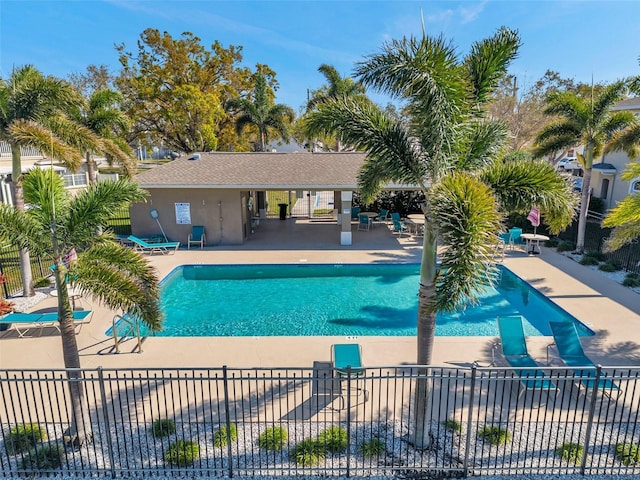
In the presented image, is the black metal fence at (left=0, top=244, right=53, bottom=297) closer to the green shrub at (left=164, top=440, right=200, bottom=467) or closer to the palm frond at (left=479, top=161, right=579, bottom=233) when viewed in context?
the green shrub at (left=164, top=440, right=200, bottom=467)

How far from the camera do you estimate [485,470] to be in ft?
19.0

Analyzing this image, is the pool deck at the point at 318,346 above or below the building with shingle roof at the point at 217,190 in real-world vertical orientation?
below

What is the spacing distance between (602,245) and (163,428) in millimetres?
17099

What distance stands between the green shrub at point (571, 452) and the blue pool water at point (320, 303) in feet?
15.5

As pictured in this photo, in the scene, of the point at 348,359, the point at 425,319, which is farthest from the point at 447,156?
the point at 348,359

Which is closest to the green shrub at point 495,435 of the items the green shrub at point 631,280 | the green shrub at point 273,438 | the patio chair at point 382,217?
the green shrub at point 273,438

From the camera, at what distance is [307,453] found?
6012 millimetres

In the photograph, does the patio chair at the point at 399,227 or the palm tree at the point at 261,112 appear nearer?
the patio chair at the point at 399,227

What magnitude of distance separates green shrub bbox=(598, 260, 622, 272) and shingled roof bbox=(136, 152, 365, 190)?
9.47 m

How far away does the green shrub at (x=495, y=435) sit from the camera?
627 cm

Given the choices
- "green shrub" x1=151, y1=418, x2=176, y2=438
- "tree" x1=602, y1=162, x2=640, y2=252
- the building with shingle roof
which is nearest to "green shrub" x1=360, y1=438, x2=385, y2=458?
"green shrub" x1=151, y1=418, x2=176, y2=438

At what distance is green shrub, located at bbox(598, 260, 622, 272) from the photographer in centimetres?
1452

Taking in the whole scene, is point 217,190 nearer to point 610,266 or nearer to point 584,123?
point 584,123

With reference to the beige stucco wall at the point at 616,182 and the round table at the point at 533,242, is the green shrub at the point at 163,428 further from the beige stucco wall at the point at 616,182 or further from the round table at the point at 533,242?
the beige stucco wall at the point at 616,182
